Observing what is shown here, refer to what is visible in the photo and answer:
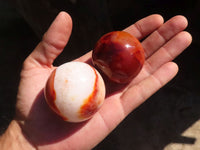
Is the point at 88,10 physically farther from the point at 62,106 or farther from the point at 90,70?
the point at 62,106

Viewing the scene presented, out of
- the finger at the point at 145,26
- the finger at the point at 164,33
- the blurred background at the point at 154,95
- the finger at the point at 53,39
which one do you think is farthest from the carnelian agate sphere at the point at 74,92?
the blurred background at the point at 154,95

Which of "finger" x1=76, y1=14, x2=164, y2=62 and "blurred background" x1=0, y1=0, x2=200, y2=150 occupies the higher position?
"finger" x1=76, y1=14, x2=164, y2=62

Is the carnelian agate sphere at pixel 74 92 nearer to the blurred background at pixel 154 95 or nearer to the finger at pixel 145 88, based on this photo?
the finger at pixel 145 88

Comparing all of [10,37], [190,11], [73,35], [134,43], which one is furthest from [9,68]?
[190,11]

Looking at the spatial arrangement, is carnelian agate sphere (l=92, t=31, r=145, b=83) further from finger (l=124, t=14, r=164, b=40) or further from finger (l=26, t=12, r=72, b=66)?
finger (l=124, t=14, r=164, b=40)

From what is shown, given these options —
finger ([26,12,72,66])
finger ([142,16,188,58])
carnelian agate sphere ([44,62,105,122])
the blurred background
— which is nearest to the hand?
finger ([26,12,72,66])

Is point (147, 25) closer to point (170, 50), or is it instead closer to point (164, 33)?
point (164, 33)
